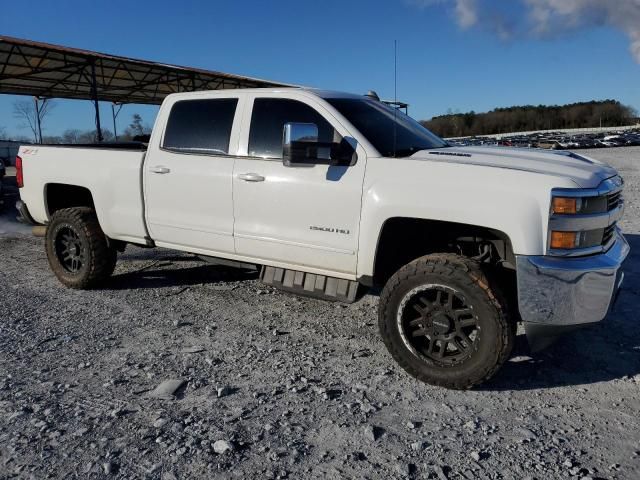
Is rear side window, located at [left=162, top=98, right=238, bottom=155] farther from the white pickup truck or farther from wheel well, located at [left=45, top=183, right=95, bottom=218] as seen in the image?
wheel well, located at [left=45, top=183, right=95, bottom=218]

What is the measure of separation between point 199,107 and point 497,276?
2975mm

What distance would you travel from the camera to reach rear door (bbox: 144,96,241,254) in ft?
14.5

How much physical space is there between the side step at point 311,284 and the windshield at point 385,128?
1042 millimetres

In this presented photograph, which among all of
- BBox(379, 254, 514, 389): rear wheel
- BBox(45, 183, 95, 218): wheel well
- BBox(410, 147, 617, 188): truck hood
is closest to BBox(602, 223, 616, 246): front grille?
BBox(410, 147, 617, 188): truck hood

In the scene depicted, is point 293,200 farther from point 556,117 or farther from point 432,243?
point 556,117

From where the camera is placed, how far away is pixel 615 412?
306cm

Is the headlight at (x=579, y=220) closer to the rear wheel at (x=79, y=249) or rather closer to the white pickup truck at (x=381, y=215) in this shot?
the white pickup truck at (x=381, y=215)

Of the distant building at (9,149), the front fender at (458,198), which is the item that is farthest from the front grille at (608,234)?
the distant building at (9,149)

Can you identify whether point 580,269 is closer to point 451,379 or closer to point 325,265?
point 451,379

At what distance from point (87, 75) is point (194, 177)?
1570 cm

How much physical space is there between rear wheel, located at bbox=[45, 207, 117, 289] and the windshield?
2.83 metres

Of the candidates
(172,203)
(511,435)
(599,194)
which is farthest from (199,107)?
(511,435)

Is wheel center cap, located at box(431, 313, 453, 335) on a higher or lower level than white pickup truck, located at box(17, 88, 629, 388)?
lower

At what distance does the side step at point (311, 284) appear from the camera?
4.00 metres
